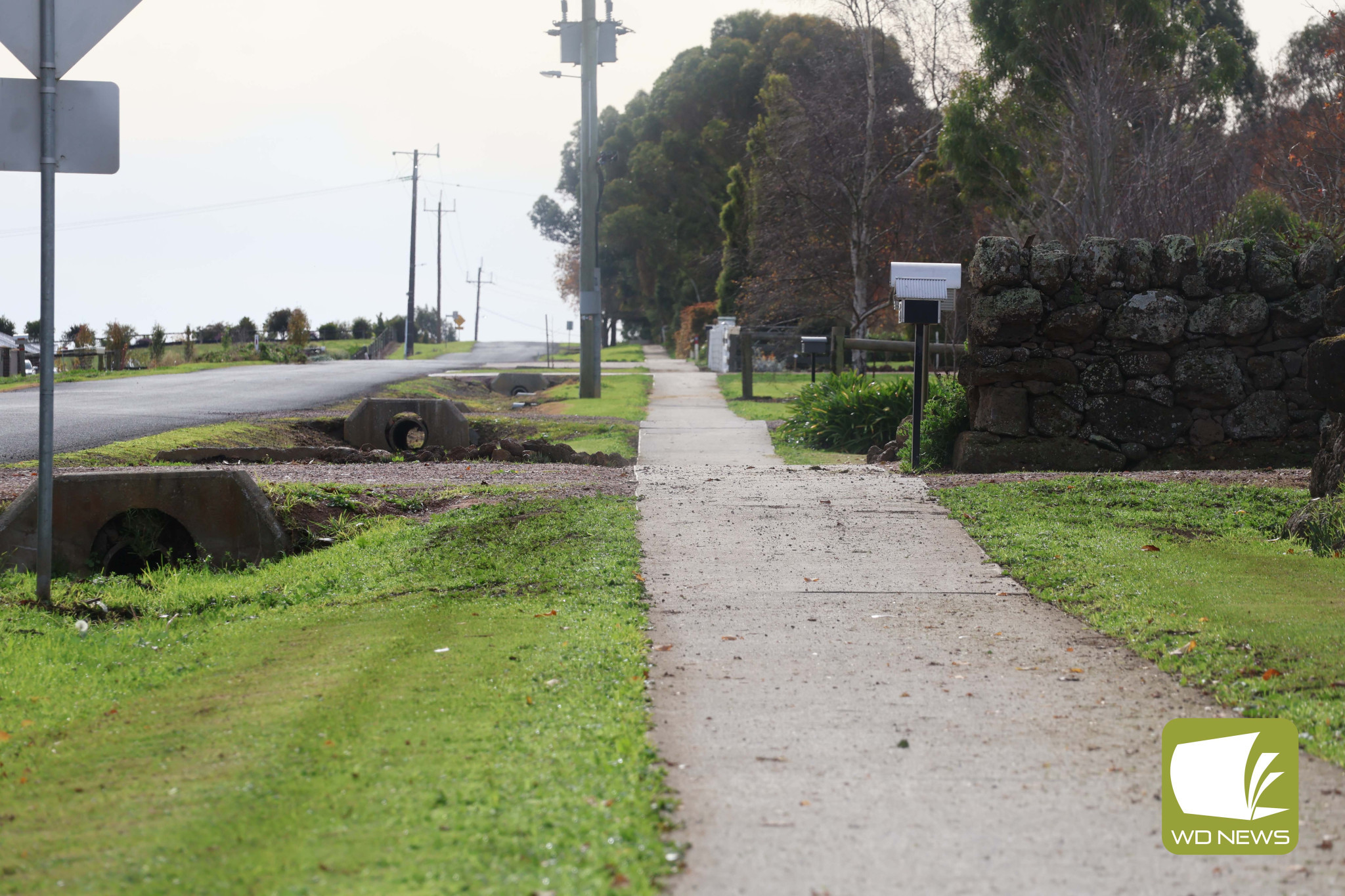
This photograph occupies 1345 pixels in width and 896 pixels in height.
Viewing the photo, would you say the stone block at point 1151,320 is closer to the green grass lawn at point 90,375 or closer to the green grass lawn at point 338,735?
the green grass lawn at point 338,735

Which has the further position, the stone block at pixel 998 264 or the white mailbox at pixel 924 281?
the white mailbox at pixel 924 281

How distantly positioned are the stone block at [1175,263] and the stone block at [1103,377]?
0.88 meters

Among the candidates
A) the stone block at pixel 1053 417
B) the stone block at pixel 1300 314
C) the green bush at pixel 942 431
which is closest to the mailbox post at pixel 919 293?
the green bush at pixel 942 431

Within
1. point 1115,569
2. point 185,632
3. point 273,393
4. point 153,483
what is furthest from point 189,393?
point 1115,569

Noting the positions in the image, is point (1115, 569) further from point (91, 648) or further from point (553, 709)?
point (91, 648)

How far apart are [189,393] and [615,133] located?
38277 mm

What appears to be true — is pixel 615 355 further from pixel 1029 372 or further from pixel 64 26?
pixel 64 26

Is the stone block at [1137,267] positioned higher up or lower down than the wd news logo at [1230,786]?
higher up

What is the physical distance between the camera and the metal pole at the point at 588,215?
78.5ft

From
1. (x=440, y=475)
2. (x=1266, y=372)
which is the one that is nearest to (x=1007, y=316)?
(x=1266, y=372)

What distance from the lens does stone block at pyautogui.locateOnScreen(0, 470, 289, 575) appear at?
7.72m

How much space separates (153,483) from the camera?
7.80m

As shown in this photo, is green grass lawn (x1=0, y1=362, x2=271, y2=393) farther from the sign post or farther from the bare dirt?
the sign post

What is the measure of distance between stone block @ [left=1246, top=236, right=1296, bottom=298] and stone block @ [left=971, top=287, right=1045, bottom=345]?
2013mm
